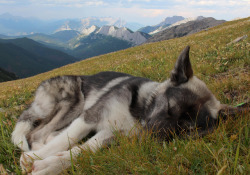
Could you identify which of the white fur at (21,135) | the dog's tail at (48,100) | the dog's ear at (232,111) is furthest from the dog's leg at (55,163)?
the dog's ear at (232,111)

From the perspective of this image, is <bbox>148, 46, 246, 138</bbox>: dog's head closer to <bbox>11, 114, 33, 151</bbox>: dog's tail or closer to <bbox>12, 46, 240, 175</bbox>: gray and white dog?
<bbox>12, 46, 240, 175</bbox>: gray and white dog

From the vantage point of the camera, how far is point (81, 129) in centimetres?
370

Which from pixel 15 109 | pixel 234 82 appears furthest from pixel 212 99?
pixel 15 109

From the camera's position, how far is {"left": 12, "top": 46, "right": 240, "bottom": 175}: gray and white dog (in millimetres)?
3201

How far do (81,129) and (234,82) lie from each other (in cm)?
467

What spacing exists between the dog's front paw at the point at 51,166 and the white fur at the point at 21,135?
123 cm

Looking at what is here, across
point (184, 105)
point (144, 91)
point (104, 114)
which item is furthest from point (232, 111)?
point (104, 114)

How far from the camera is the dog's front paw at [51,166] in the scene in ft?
9.35

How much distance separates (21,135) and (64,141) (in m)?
1.44

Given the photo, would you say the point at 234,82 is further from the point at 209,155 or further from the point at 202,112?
the point at 209,155

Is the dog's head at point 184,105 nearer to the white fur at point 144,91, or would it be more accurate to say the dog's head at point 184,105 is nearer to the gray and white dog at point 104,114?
the gray and white dog at point 104,114

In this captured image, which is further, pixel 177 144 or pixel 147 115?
pixel 147 115

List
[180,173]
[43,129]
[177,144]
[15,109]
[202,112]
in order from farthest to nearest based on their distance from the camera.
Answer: [15,109] < [43,129] < [202,112] < [177,144] < [180,173]

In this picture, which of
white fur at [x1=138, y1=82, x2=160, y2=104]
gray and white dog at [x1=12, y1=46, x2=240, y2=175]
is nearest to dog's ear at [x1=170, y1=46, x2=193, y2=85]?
gray and white dog at [x1=12, y1=46, x2=240, y2=175]
